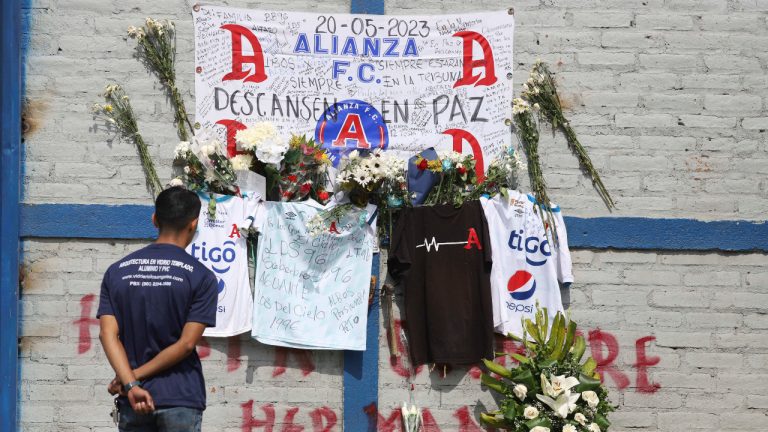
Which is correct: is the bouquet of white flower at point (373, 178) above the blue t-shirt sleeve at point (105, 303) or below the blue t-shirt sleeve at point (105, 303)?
above

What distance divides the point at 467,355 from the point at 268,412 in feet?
4.63

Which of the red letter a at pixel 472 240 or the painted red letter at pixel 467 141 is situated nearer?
the red letter a at pixel 472 240

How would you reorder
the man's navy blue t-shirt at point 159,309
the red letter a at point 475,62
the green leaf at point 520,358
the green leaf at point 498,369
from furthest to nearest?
the red letter a at point 475,62, the green leaf at point 498,369, the green leaf at point 520,358, the man's navy blue t-shirt at point 159,309

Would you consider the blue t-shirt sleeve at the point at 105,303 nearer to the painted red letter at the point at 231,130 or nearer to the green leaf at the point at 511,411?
the painted red letter at the point at 231,130

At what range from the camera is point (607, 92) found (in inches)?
252

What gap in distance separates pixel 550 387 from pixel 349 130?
222 centimetres

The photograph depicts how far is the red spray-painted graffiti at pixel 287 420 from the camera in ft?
20.2

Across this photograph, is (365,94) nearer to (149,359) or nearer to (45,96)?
(45,96)

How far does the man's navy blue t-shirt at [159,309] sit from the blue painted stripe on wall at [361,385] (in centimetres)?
212

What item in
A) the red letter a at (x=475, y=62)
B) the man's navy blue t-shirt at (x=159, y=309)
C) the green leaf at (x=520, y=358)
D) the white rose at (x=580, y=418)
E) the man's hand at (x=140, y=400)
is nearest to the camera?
the man's hand at (x=140, y=400)

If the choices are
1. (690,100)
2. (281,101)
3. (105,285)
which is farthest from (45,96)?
(690,100)

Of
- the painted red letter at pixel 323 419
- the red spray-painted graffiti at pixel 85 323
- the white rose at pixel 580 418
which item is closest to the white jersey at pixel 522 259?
the white rose at pixel 580 418

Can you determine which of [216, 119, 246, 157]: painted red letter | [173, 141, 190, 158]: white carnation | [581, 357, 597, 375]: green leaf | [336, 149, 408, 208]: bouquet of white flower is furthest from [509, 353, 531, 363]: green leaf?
[173, 141, 190, 158]: white carnation

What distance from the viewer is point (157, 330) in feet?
13.3
